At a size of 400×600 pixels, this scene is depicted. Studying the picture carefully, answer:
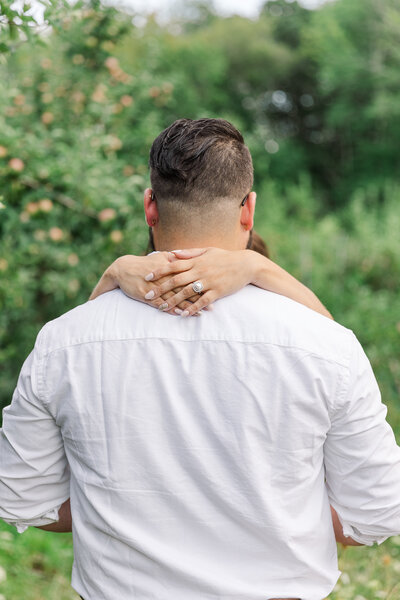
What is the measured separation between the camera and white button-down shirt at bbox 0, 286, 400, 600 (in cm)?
120

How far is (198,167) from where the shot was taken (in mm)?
1271

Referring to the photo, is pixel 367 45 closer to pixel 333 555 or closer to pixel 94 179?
pixel 94 179

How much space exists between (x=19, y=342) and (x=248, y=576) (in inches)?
155

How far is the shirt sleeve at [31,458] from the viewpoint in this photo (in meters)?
1.28

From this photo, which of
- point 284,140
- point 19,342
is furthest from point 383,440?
point 284,140

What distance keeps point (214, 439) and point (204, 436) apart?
Result: 0.02 m

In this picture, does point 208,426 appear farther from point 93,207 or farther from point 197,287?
point 93,207

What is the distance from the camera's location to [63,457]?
142cm

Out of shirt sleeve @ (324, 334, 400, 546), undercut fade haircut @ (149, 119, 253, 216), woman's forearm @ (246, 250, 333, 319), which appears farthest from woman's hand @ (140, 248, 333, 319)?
shirt sleeve @ (324, 334, 400, 546)

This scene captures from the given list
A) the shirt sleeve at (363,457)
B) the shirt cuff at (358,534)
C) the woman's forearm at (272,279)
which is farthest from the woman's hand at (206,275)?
the shirt cuff at (358,534)

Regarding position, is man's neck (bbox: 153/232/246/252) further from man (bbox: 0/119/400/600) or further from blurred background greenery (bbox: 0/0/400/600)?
blurred background greenery (bbox: 0/0/400/600)

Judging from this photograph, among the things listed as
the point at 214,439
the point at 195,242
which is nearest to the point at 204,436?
the point at 214,439

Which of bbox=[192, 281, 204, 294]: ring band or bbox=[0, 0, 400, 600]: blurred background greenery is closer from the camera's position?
bbox=[192, 281, 204, 294]: ring band

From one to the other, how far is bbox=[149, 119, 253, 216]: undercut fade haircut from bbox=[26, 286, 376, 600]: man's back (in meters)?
0.21
